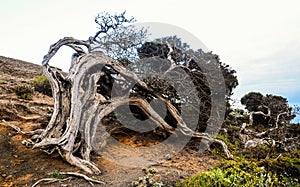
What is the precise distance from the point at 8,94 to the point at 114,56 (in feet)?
20.2

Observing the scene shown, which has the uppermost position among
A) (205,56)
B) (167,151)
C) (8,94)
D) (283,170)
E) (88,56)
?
(205,56)

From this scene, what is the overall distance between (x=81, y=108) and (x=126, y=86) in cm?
203

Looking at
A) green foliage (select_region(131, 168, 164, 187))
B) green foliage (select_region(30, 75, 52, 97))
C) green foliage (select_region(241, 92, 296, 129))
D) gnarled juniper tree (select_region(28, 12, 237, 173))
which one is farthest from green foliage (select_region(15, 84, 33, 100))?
green foliage (select_region(241, 92, 296, 129))

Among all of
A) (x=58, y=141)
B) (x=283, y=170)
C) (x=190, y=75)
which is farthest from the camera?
(x=190, y=75)

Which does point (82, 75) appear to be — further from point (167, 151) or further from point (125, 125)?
point (167, 151)

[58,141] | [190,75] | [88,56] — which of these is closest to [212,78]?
[190,75]

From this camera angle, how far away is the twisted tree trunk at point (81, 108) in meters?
6.02

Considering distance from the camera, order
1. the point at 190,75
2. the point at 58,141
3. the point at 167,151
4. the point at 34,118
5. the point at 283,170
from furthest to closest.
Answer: the point at 34,118 → the point at 190,75 → the point at 167,151 → the point at 283,170 → the point at 58,141

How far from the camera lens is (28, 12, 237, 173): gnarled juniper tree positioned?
659 cm

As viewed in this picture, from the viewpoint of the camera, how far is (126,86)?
8.28m

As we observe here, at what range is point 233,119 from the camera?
35.6 feet

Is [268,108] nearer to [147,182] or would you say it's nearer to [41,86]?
[147,182]

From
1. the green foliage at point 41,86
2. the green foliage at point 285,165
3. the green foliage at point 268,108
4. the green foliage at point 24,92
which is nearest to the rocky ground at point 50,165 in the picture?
the green foliage at point 285,165

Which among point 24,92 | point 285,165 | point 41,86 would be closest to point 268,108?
point 285,165
